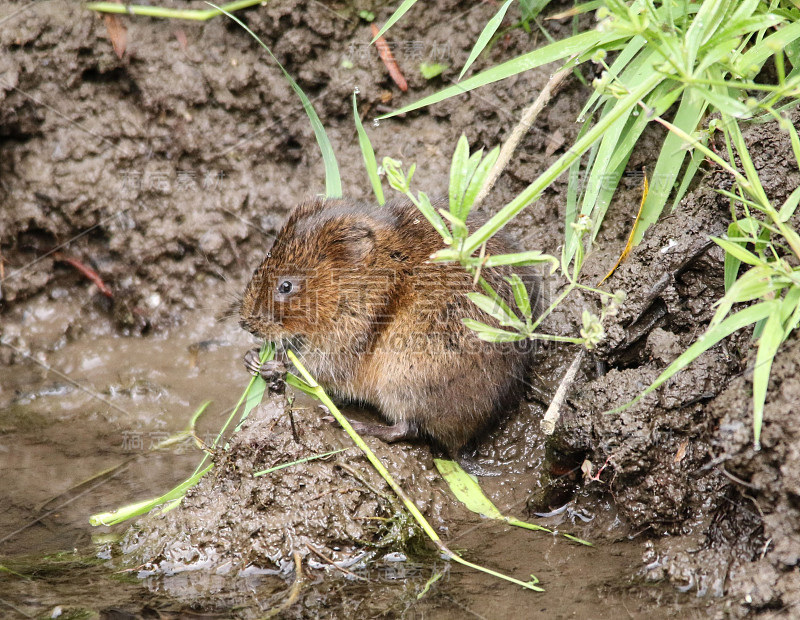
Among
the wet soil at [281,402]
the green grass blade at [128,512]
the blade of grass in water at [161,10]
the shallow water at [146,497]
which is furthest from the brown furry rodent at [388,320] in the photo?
the blade of grass in water at [161,10]

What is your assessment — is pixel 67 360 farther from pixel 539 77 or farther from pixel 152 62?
pixel 539 77

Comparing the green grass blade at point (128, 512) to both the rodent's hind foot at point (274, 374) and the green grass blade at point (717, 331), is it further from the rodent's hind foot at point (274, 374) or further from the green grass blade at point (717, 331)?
the green grass blade at point (717, 331)

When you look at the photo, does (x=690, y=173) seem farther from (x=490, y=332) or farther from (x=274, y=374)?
(x=274, y=374)

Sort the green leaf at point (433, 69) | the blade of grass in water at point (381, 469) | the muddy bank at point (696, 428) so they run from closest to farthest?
the muddy bank at point (696, 428), the blade of grass in water at point (381, 469), the green leaf at point (433, 69)

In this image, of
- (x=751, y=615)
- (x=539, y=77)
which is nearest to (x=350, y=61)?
(x=539, y=77)

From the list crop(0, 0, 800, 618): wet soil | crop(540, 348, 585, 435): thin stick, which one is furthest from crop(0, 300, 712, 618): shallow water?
crop(540, 348, 585, 435): thin stick

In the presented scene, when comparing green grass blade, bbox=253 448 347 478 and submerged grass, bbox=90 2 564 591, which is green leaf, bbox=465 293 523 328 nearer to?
submerged grass, bbox=90 2 564 591
